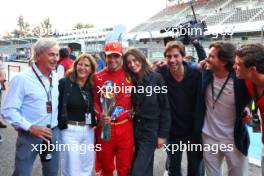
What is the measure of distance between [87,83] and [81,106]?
27cm

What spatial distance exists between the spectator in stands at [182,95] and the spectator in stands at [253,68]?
0.79 m

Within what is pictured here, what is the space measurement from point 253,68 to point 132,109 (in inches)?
50.7

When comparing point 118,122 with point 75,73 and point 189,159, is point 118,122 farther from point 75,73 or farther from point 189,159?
point 189,159

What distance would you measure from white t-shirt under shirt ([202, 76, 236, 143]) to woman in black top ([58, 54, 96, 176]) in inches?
47.8

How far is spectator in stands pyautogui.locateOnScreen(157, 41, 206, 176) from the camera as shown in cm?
365

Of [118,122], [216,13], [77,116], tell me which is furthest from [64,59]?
[216,13]

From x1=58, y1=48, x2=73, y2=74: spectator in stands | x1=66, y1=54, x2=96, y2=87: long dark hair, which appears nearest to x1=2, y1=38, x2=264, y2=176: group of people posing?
x1=66, y1=54, x2=96, y2=87: long dark hair

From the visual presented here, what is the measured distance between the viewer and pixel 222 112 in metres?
3.31

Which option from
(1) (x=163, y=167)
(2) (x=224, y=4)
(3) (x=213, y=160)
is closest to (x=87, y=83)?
(3) (x=213, y=160)

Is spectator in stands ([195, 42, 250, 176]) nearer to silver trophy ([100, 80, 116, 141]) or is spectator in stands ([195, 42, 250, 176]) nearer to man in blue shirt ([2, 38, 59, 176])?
silver trophy ([100, 80, 116, 141])

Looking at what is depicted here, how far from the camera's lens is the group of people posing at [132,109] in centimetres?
305

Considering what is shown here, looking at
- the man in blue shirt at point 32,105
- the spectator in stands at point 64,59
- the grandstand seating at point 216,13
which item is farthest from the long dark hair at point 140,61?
the grandstand seating at point 216,13

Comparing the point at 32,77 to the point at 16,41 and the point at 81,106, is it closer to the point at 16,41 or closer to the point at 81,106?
the point at 81,106

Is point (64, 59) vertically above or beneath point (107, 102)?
above
